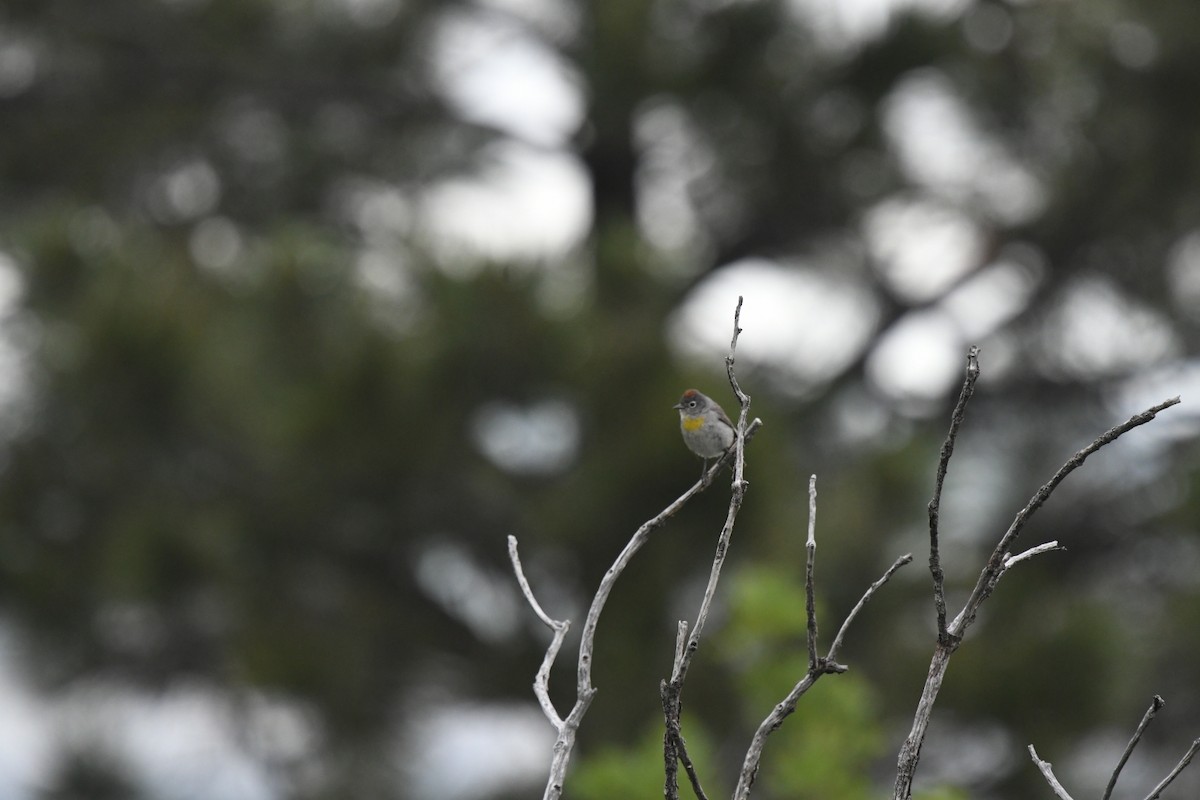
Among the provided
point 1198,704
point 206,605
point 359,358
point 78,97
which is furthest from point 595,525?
point 78,97

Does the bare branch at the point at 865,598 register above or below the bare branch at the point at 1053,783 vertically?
above

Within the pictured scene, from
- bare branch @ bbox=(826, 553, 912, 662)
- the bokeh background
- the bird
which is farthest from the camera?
the bokeh background

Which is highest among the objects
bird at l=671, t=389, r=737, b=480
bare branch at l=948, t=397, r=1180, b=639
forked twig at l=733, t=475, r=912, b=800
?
bird at l=671, t=389, r=737, b=480

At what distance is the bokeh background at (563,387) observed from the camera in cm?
443

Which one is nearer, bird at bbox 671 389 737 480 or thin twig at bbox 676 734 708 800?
thin twig at bbox 676 734 708 800

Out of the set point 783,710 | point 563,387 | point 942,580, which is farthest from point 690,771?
point 563,387

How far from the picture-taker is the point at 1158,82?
5938mm

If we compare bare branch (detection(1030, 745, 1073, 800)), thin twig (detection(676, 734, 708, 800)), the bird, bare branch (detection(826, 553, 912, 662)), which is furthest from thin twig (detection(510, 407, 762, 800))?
the bird

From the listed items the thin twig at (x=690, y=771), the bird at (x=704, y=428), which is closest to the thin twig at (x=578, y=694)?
the thin twig at (x=690, y=771)

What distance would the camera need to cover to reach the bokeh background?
4426mm

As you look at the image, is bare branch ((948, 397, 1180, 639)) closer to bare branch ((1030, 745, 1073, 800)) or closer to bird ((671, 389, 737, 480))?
bare branch ((1030, 745, 1073, 800))

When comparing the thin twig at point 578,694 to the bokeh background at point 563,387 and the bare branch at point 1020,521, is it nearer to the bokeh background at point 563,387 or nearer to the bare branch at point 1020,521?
the bare branch at point 1020,521

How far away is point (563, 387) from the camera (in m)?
4.52

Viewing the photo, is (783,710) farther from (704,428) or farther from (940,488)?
(704,428)
